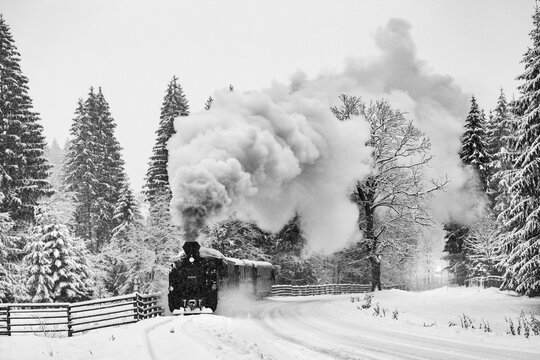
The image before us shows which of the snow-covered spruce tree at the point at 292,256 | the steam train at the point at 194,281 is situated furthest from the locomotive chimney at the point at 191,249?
the snow-covered spruce tree at the point at 292,256

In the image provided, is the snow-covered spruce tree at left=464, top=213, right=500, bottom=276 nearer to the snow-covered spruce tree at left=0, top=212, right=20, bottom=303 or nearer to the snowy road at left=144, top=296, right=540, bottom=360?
the snowy road at left=144, top=296, right=540, bottom=360

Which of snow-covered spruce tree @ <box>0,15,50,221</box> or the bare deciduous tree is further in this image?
the bare deciduous tree

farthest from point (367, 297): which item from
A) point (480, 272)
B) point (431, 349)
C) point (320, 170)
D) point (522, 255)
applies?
point (480, 272)

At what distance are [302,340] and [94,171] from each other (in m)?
34.1

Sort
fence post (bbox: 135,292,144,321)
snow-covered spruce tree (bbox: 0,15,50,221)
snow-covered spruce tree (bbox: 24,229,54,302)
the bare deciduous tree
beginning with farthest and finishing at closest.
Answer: the bare deciduous tree → snow-covered spruce tree (bbox: 0,15,50,221) → snow-covered spruce tree (bbox: 24,229,54,302) → fence post (bbox: 135,292,144,321)

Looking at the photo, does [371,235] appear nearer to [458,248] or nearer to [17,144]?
[458,248]

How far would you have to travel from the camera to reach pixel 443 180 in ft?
102

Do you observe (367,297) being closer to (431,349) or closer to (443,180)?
(431,349)

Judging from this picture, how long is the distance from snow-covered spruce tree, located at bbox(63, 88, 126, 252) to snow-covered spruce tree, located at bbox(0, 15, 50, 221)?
939 centimetres

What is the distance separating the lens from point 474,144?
36.7m

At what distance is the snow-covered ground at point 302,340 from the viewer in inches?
381

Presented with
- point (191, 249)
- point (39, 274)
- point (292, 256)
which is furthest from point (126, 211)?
point (191, 249)

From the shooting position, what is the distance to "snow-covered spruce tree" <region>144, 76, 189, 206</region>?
3788 cm

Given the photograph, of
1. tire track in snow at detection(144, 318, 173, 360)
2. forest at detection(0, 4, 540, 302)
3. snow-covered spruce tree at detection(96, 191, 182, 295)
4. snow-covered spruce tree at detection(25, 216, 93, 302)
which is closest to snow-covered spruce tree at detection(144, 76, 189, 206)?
forest at detection(0, 4, 540, 302)
